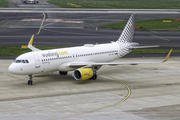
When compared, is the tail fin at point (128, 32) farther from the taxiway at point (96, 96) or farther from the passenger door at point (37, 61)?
the passenger door at point (37, 61)

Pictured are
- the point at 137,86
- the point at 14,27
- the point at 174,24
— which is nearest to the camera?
the point at 137,86

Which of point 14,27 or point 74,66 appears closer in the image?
point 74,66

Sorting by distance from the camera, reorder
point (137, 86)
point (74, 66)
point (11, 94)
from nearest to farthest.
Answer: point (11, 94) < point (137, 86) < point (74, 66)

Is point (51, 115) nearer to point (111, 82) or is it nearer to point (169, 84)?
point (111, 82)

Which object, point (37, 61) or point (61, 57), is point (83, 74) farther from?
point (37, 61)

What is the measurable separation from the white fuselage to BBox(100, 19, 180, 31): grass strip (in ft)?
Answer: 173

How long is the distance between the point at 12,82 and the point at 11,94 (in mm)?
6719

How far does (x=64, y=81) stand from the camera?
44.4 meters

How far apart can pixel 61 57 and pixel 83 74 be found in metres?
4.47

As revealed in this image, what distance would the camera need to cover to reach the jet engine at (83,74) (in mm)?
42175

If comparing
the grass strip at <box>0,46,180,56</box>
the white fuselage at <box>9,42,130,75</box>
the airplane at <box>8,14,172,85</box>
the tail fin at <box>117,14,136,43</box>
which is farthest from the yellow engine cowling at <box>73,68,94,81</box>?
the grass strip at <box>0,46,180,56</box>

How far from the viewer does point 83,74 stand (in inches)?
1660

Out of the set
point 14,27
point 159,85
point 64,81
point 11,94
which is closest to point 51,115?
point 11,94

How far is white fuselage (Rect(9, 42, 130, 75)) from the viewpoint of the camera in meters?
40.6
